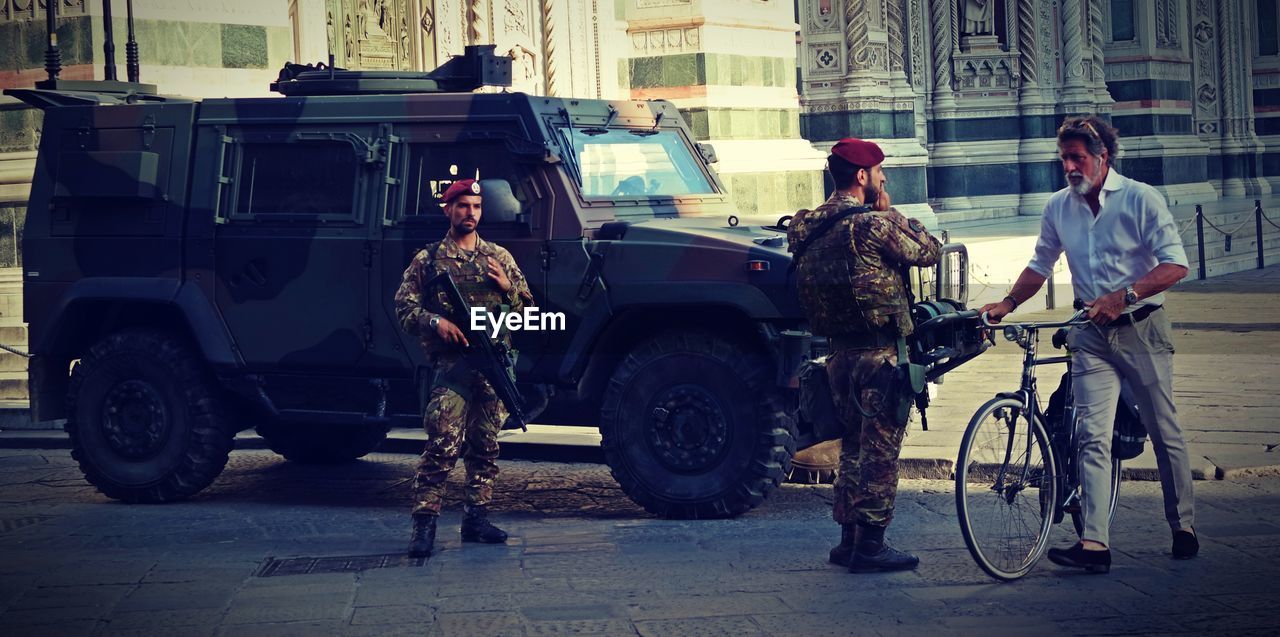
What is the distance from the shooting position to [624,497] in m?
9.25

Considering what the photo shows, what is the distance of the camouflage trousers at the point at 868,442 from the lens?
7020 mm

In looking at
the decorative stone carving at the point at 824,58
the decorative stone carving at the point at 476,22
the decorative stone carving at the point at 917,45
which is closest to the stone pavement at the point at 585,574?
the decorative stone carving at the point at 476,22

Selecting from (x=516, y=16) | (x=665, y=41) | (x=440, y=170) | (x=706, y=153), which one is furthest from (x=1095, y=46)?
(x=440, y=170)

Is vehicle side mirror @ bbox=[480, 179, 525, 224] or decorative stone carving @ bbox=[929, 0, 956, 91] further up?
decorative stone carving @ bbox=[929, 0, 956, 91]

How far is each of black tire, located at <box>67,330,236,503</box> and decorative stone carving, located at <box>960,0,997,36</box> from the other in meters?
21.4

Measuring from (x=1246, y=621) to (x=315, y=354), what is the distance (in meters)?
4.93

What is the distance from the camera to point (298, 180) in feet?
30.0

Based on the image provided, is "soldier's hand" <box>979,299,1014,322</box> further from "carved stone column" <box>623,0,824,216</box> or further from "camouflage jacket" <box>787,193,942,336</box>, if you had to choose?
"carved stone column" <box>623,0,824,216</box>

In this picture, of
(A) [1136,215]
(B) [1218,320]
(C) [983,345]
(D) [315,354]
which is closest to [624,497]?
(D) [315,354]

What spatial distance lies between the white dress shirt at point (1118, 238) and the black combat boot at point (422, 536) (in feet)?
9.58

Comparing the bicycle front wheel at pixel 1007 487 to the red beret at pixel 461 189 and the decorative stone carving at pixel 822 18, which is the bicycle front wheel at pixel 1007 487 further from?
the decorative stone carving at pixel 822 18

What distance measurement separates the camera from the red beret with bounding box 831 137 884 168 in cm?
710

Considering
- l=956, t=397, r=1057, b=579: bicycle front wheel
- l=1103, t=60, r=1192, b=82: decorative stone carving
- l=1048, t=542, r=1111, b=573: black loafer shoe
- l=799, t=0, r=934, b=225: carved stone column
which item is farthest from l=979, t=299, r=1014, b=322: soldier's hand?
l=1103, t=60, r=1192, b=82: decorative stone carving

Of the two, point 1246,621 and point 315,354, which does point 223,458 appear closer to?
point 315,354
